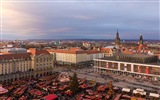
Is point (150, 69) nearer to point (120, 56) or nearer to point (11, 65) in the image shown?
point (120, 56)

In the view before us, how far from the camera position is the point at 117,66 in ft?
228

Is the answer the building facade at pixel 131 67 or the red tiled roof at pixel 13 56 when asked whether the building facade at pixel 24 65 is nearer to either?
the red tiled roof at pixel 13 56

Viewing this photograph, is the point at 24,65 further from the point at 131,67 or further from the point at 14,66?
the point at 131,67

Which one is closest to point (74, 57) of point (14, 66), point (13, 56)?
point (13, 56)

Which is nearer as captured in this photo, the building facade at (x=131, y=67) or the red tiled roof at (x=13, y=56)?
the red tiled roof at (x=13, y=56)

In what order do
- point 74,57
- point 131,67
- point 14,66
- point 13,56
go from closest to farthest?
1. point 14,66
2. point 13,56
3. point 131,67
4. point 74,57

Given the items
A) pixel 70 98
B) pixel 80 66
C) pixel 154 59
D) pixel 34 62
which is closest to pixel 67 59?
pixel 80 66

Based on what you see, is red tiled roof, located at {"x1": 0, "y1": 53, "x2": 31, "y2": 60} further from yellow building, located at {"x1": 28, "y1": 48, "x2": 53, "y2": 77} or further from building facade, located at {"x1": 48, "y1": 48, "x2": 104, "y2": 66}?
building facade, located at {"x1": 48, "y1": 48, "x2": 104, "y2": 66}

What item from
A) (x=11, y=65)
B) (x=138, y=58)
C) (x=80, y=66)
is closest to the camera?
(x=11, y=65)

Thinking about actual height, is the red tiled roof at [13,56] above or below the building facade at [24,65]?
above

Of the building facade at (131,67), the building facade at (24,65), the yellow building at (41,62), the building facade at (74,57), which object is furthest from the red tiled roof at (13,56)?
the building facade at (131,67)

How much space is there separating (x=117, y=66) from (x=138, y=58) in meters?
8.52

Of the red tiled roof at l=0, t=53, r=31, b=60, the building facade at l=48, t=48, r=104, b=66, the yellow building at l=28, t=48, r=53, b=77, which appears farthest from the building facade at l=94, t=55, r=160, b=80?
the red tiled roof at l=0, t=53, r=31, b=60

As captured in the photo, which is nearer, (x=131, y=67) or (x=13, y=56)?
(x=13, y=56)
